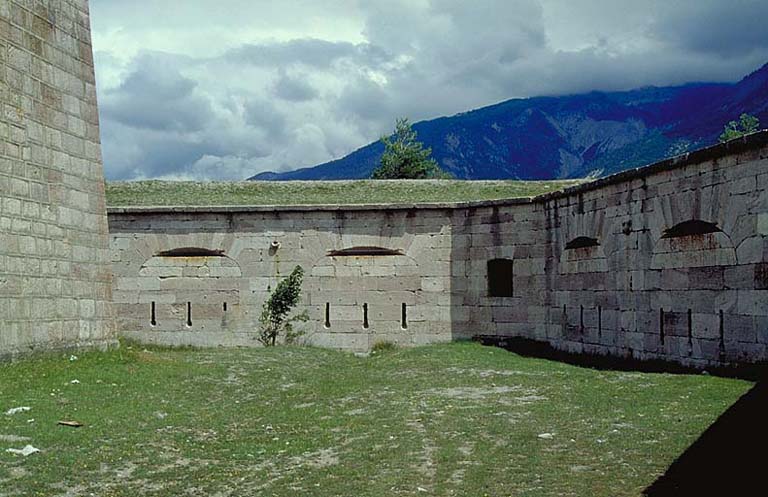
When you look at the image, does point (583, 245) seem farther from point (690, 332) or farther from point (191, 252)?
point (191, 252)

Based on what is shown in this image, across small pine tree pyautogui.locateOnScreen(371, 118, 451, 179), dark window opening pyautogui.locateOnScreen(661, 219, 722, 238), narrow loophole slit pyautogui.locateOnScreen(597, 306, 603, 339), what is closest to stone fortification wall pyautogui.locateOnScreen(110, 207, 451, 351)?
narrow loophole slit pyautogui.locateOnScreen(597, 306, 603, 339)

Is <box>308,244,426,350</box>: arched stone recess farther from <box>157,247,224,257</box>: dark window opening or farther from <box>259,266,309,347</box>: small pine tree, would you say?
<box>157,247,224,257</box>: dark window opening

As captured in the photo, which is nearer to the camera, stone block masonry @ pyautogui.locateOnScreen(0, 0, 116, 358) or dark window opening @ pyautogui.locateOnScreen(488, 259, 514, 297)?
stone block masonry @ pyautogui.locateOnScreen(0, 0, 116, 358)

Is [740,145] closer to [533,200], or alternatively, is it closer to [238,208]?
[533,200]

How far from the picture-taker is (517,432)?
30.8 feet

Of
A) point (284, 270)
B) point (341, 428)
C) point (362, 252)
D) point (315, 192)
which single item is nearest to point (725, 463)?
point (341, 428)

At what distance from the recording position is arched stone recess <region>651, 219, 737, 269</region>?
12.7m

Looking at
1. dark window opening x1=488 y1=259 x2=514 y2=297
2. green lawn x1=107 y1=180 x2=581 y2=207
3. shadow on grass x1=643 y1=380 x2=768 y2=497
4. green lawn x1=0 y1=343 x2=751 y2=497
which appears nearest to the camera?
shadow on grass x1=643 y1=380 x2=768 y2=497

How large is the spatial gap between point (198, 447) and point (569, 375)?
7.04 metres

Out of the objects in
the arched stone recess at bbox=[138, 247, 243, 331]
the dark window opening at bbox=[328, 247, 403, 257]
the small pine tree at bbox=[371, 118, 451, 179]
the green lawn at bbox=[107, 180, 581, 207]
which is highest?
the small pine tree at bbox=[371, 118, 451, 179]

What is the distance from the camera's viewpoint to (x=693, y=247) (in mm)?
13438

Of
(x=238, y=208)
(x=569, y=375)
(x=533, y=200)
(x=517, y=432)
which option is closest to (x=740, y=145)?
(x=569, y=375)

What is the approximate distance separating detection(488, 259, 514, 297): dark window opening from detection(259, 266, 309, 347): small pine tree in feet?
14.5

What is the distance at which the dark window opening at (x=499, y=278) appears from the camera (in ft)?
65.0
